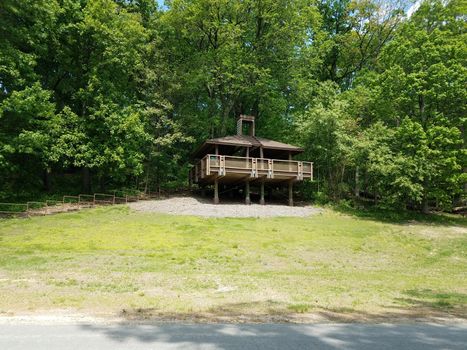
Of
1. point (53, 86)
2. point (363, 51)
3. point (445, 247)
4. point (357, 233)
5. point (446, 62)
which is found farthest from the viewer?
point (363, 51)

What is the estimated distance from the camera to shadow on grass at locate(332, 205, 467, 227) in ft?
76.6

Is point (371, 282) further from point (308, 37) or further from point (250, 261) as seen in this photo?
point (308, 37)

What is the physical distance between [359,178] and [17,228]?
2541 centimetres

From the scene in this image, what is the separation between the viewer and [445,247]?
16422 millimetres

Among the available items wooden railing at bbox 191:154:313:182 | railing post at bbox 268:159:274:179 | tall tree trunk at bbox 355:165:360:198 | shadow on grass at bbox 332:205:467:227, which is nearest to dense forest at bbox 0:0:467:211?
tall tree trunk at bbox 355:165:360:198

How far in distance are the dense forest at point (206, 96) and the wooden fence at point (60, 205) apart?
186 centimetres

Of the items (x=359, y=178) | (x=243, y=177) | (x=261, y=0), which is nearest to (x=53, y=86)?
(x=243, y=177)

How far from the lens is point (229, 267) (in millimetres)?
11227

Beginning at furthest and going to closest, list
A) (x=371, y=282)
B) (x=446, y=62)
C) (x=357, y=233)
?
(x=446, y=62) → (x=357, y=233) → (x=371, y=282)

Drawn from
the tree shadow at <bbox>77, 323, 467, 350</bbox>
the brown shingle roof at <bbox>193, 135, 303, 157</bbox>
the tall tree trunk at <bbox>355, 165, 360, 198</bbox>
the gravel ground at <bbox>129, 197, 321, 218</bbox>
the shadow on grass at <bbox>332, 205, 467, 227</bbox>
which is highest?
the brown shingle roof at <bbox>193, 135, 303, 157</bbox>

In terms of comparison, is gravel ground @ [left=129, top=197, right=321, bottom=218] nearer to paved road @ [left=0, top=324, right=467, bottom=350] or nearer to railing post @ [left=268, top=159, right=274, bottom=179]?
railing post @ [left=268, top=159, right=274, bottom=179]

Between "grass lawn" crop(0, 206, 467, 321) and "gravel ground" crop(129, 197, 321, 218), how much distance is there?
1643mm

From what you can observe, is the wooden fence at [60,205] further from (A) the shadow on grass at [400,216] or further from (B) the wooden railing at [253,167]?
(A) the shadow on grass at [400,216]

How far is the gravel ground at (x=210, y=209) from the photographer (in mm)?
22083
